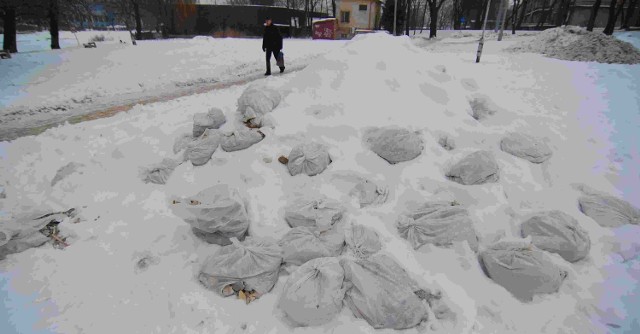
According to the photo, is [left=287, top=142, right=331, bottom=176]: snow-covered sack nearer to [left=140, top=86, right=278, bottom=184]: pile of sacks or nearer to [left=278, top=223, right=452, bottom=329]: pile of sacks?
[left=140, top=86, right=278, bottom=184]: pile of sacks

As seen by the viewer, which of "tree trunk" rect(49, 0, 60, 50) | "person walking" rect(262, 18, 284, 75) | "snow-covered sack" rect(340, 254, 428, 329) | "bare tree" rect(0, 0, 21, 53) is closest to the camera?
"snow-covered sack" rect(340, 254, 428, 329)

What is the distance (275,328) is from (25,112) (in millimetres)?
7715

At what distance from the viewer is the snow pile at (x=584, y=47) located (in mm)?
9672

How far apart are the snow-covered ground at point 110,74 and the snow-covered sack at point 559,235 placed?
7.31 meters

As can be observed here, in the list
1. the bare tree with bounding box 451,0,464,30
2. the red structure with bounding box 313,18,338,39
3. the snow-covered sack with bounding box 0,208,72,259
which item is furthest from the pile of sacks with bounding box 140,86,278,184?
the bare tree with bounding box 451,0,464,30

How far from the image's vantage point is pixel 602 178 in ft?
12.0

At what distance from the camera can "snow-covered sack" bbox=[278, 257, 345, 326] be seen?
2201 millimetres

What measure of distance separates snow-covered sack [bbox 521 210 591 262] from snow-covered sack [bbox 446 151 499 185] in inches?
22.8

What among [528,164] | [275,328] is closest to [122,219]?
[275,328]

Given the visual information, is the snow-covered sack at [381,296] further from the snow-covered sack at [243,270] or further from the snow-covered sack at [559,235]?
the snow-covered sack at [559,235]

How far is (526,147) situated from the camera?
12.2 feet

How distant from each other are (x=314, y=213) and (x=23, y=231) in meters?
2.65

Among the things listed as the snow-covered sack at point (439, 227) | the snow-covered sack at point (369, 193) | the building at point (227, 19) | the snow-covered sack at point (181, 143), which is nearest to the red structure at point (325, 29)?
the building at point (227, 19)

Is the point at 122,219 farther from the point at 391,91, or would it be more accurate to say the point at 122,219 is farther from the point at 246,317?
the point at 391,91
